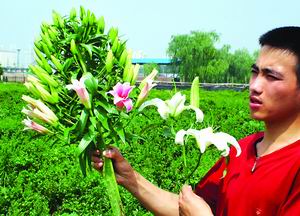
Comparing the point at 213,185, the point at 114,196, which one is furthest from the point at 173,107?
the point at 213,185

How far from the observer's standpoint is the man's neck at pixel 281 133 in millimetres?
1954

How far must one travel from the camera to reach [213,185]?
87.0 inches

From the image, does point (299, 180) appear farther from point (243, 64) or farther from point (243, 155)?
point (243, 64)

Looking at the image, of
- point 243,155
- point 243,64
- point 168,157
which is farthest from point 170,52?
point 243,155

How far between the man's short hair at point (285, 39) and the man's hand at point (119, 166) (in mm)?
719

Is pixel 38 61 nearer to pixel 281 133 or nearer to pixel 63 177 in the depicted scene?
pixel 281 133

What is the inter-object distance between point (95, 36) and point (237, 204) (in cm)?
79

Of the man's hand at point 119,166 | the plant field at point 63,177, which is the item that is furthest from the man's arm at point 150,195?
the plant field at point 63,177

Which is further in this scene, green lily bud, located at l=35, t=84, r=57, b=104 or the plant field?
the plant field

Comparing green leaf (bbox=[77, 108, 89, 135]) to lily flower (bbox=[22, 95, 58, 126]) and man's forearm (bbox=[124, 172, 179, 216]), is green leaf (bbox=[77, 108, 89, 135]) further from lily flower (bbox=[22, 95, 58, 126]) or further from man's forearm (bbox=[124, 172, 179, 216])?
man's forearm (bbox=[124, 172, 179, 216])

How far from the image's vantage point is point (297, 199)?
1.74 metres

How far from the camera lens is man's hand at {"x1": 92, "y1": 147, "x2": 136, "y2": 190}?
1846 mm

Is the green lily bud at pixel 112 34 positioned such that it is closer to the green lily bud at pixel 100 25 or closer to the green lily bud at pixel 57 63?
the green lily bud at pixel 100 25

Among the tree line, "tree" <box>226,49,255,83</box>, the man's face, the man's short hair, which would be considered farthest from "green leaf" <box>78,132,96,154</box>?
"tree" <box>226,49,255,83</box>
